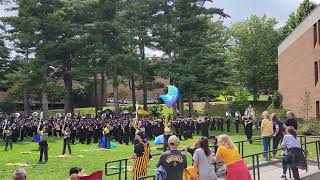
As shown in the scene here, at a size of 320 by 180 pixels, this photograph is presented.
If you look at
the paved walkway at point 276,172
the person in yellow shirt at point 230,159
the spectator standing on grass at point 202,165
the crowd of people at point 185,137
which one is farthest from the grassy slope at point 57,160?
the spectator standing on grass at point 202,165

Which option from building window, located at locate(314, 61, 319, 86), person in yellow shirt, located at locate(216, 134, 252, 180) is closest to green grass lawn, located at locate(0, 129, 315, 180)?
person in yellow shirt, located at locate(216, 134, 252, 180)

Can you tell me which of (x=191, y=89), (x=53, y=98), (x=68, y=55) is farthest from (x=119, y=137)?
(x=53, y=98)

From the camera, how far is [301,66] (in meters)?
41.8

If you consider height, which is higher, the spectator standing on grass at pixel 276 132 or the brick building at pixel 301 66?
the brick building at pixel 301 66

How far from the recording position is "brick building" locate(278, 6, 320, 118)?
1457 inches

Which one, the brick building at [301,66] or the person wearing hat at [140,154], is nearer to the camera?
the person wearing hat at [140,154]

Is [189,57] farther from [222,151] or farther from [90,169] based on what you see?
[222,151]

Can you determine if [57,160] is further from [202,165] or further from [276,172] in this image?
[202,165]

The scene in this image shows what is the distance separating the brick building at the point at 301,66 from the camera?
3700cm

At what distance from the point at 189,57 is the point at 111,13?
8582 millimetres

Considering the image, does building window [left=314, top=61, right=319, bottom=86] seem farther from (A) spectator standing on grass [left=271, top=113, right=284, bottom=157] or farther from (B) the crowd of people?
(A) spectator standing on grass [left=271, top=113, right=284, bottom=157]

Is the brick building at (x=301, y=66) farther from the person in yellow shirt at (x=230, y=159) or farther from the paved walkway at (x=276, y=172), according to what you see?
the person in yellow shirt at (x=230, y=159)

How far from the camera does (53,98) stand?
213ft

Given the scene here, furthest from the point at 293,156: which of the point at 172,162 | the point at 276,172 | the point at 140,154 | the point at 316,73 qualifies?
the point at 316,73
